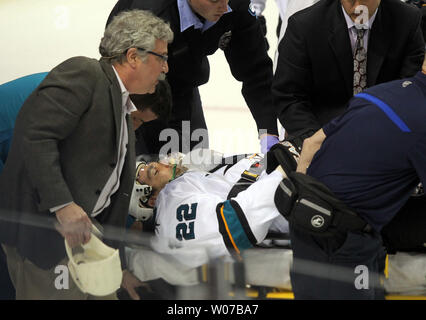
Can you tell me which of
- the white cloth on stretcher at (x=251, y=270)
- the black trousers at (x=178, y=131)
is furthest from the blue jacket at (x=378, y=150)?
the black trousers at (x=178, y=131)

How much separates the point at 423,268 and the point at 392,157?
23.1 inches

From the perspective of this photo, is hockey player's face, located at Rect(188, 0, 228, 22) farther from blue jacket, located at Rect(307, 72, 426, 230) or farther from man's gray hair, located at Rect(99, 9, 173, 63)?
blue jacket, located at Rect(307, 72, 426, 230)

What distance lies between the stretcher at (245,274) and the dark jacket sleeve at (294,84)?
587 millimetres

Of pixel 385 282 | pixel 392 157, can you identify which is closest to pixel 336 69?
pixel 392 157

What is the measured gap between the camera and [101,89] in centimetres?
180

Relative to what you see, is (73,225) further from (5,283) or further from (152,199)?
(152,199)

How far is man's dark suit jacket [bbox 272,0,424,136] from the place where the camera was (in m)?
2.21

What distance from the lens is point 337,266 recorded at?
165 centimetres

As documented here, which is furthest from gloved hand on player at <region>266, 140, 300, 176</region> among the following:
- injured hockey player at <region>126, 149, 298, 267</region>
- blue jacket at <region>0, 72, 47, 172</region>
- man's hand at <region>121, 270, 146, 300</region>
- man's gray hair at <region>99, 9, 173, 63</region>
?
blue jacket at <region>0, 72, 47, 172</region>

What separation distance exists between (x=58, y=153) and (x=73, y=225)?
0.69 ft

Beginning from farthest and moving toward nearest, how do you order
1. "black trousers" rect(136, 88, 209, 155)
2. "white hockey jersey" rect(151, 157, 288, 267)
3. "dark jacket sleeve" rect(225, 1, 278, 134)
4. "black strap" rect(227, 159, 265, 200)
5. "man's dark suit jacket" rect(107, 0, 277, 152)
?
"dark jacket sleeve" rect(225, 1, 278, 134)
"black trousers" rect(136, 88, 209, 155)
"man's dark suit jacket" rect(107, 0, 277, 152)
"black strap" rect(227, 159, 265, 200)
"white hockey jersey" rect(151, 157, 288, 267)

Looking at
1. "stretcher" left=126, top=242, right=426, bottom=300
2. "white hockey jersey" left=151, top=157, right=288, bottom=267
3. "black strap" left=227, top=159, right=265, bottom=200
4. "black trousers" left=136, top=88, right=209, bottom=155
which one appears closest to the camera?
"stretcher" left=126, top=242, right=426, bottom=300

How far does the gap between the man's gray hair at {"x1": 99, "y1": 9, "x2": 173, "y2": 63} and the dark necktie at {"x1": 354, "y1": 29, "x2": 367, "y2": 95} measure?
74 cm

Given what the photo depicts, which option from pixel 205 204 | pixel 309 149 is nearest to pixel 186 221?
pixel 205 204
